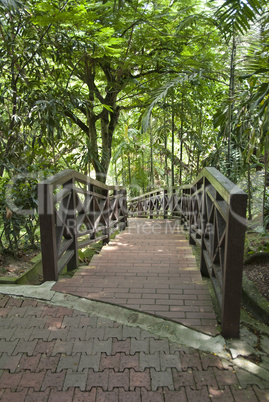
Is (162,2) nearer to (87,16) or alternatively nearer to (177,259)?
(87,16)

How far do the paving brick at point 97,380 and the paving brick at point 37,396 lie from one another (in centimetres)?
22

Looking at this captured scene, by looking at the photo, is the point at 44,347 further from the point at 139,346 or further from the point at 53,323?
the point at 139,346

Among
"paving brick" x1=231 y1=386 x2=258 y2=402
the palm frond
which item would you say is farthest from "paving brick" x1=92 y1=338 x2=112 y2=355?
the palm frond

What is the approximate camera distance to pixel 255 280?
3.32 metres

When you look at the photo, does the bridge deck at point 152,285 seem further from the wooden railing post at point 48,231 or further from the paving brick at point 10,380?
the paving brick at point 10,380

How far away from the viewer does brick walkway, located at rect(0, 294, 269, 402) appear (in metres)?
1.75

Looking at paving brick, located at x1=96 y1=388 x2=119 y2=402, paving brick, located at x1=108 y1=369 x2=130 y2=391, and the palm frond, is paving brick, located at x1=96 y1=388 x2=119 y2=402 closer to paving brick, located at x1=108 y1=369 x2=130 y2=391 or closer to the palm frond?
paving brick, located at x1=108 y1=369 x2=130 y2=391

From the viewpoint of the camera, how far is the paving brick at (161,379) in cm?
180

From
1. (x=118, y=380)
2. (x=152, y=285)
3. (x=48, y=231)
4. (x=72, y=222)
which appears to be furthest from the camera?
(x=72, y=222)

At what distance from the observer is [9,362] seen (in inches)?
78.7

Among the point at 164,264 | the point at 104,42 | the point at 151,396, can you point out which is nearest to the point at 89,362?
the point at 151,396

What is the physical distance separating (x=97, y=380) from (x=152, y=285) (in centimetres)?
136

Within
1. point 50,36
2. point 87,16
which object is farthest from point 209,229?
point 50,36

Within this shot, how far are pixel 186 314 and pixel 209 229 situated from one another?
3.39 ft
